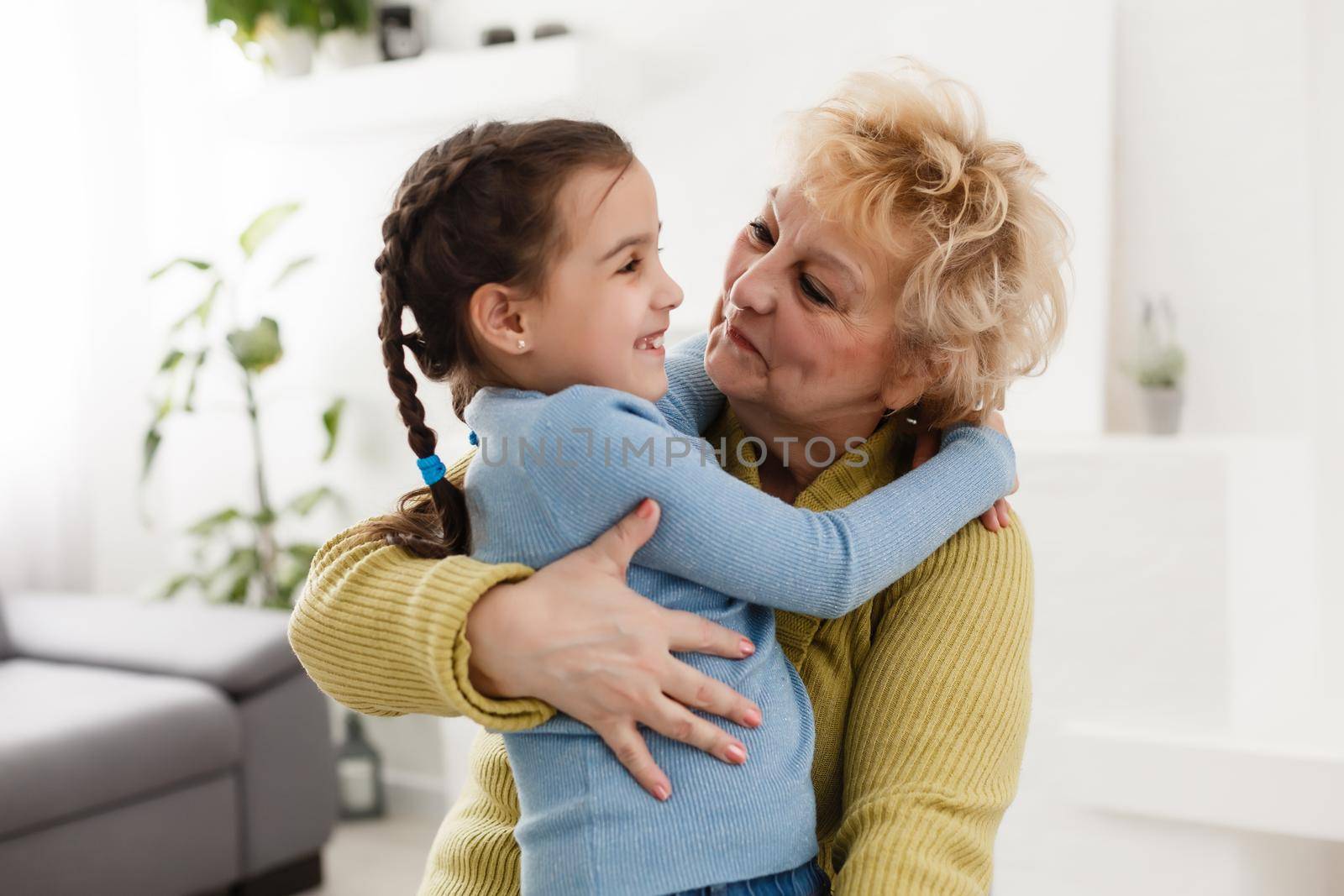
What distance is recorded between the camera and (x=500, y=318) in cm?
117

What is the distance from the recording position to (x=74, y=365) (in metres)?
3.92

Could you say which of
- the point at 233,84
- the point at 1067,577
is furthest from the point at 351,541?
the point at 233,84

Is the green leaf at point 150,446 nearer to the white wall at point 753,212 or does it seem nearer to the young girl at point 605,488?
the white wall at point 753,212

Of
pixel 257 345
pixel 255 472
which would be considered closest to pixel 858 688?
pixel 257 345

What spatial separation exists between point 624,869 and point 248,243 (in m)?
2.83

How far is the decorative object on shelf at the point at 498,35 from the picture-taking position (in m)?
3.24

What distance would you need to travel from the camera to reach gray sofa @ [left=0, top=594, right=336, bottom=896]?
99.7 inches

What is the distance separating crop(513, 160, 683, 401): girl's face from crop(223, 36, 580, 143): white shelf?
1.92 meters

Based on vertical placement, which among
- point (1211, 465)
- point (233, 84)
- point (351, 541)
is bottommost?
point (1211, 465)

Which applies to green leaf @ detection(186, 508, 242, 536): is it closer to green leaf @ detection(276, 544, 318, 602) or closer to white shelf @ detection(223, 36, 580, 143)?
green leaf @ detection(276, 544, 318, 602)

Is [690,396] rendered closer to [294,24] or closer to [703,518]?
[703,518]

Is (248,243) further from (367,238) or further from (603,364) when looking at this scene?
(603,364)

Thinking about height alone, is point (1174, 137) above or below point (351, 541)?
above

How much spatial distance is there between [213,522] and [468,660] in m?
2.93
